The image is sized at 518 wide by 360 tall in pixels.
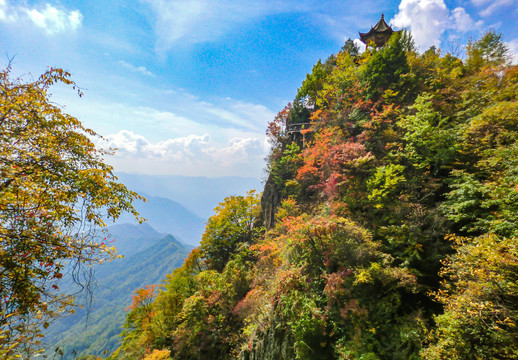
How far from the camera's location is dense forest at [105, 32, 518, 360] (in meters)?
4.79

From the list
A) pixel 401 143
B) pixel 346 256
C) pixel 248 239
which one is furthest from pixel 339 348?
pixel 248 239

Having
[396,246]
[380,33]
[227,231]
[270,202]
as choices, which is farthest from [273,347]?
[380,33]

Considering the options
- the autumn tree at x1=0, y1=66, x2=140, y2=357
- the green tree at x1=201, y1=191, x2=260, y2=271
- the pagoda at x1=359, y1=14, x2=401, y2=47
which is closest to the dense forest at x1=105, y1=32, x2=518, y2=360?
the green tree at x1=201, y1=191, x2=260, y2=271

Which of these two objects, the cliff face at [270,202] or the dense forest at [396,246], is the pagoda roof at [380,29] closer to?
the dense forest at [396,246]

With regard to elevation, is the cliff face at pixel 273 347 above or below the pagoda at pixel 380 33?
below

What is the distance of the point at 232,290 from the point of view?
12.8m

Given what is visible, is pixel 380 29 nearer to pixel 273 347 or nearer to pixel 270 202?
pixel 270 202

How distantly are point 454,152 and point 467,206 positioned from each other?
2.79 m

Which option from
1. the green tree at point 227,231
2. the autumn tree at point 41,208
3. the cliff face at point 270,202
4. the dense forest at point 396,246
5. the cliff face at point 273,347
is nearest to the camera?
the autumn tree at point 41,208

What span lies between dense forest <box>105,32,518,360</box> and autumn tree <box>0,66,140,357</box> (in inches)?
271

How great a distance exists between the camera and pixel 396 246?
7.27 meters

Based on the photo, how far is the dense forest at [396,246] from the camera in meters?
4.79

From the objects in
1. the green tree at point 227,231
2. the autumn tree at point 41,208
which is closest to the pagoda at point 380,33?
the green tree at point 227,231

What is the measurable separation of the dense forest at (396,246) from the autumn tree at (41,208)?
6893mm
